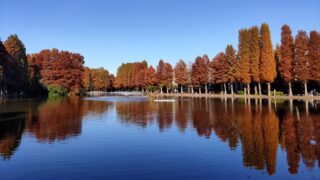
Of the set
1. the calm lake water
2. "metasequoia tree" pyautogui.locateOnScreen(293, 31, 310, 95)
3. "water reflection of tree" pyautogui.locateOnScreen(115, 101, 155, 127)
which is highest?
"metasequoia tree" pyautogui.locateOnScreen(293, 31, 310, 95)

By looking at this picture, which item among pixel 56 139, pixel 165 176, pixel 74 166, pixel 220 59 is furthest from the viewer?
pixel 220 59

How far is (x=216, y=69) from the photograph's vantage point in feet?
283

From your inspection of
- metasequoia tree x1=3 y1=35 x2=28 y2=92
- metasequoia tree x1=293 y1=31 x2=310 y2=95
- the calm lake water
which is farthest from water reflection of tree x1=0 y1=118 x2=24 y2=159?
metasequoia tree x1=3 y1=35 x2=28 y2=92

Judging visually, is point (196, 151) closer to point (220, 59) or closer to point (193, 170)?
point (193, 170)

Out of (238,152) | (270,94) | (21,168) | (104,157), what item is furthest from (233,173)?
(270,94)

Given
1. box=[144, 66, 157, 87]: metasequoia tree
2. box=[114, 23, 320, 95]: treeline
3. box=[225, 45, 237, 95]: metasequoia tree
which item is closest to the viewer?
box=[114, 23, 320, 95]: treeline

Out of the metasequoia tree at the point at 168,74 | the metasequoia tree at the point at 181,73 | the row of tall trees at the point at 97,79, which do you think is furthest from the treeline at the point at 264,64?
the row of tall trees at the point at 97,79

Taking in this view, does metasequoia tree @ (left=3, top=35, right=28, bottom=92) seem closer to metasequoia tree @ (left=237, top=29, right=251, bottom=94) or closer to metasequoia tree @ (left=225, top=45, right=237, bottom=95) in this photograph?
metasequoia tree @ (left=225, top=45, right=237, bottom=95)

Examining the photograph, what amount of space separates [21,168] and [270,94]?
60.8m

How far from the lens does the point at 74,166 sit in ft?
46.8

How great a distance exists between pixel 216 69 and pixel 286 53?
23.2 metres

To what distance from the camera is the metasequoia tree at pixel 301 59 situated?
201ft

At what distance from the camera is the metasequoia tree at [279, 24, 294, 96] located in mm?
64037

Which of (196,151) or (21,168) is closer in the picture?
(21,168)
